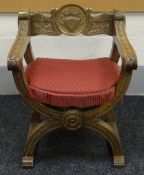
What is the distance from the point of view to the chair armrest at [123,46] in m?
1.55

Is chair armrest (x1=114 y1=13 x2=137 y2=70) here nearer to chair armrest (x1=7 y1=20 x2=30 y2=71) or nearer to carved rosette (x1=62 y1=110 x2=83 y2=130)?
carved rosette (x1=62 y1=110 x2=83 y2=130)

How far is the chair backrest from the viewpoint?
188 centimetres

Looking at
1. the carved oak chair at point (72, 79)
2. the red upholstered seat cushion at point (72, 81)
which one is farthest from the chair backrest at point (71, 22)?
the red upholstered seat cushion at point (72, 81)

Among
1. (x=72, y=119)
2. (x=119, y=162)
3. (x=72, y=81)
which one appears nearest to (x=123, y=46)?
(x=72, y=81)

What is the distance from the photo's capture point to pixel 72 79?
5.88ft

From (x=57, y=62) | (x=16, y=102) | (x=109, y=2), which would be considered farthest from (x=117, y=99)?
(x=16, y=102)

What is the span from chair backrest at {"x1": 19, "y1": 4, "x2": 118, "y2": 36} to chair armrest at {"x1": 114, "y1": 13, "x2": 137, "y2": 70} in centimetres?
7

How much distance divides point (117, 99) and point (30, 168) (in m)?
0.57

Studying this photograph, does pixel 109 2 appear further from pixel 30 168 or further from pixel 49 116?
pixel 30 168

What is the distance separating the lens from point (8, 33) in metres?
2.33

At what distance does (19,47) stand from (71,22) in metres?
0.36

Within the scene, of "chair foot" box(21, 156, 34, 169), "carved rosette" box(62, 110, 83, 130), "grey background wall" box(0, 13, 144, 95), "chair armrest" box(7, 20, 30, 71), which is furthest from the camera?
"grey background wall" box(0, 13, 144, 95)

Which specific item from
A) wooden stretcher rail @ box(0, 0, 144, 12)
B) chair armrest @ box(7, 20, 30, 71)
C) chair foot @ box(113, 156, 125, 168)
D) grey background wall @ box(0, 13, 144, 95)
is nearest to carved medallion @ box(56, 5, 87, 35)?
chair armrest @ box(7, 20, 30, 71)

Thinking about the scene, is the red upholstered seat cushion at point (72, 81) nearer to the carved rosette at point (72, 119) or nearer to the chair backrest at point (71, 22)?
the carved rosette at point (72, 119)
